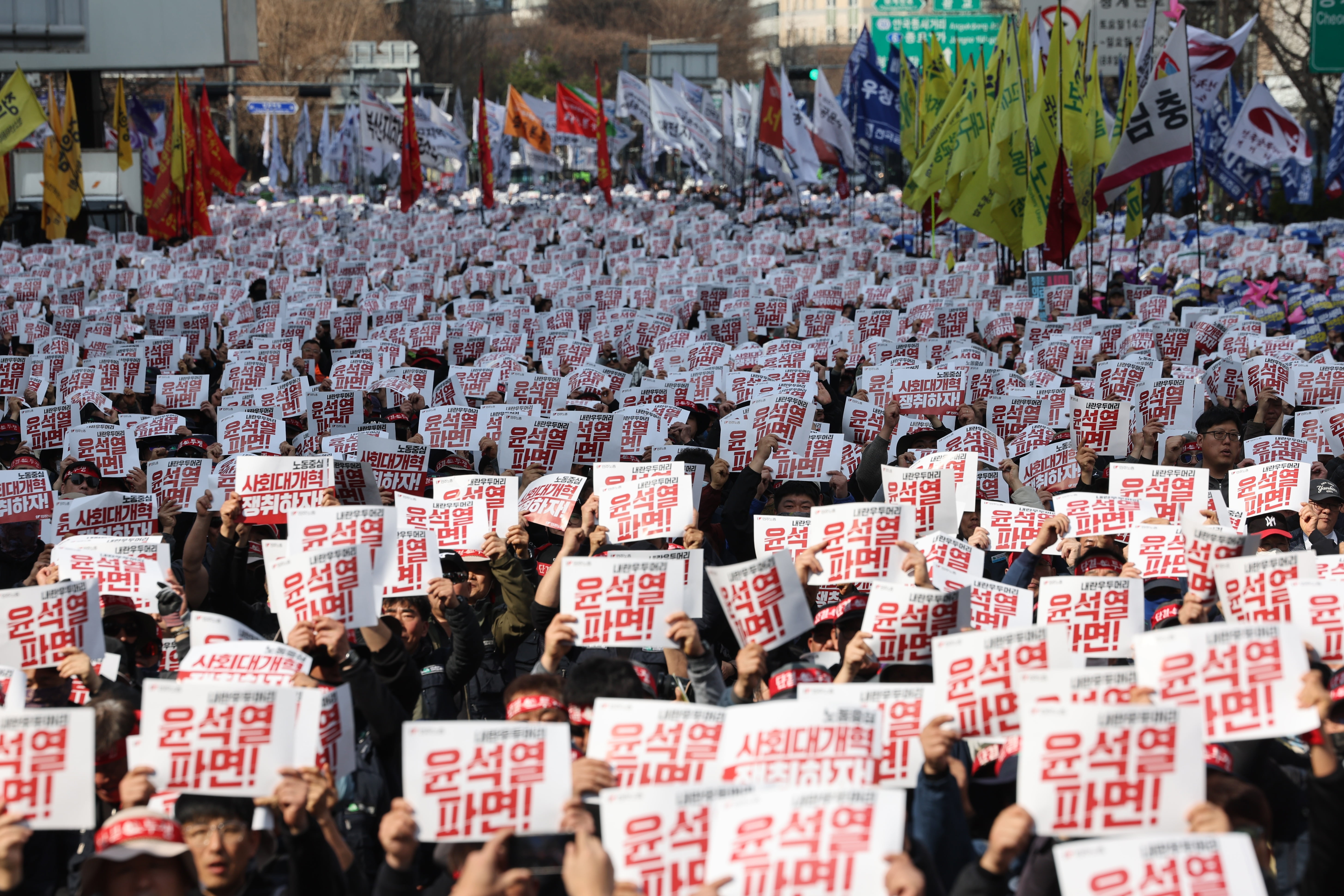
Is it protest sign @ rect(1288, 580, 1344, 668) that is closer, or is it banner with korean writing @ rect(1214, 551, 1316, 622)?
protest sign @ rect(1288, 580, 1344, 668)

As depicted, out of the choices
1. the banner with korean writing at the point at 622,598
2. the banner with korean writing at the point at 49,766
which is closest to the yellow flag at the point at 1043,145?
the banner with korean writing at the point at 622,598

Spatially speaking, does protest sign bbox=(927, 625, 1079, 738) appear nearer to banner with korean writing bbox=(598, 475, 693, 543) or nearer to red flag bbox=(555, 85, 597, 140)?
banner with korean writing bbox=(598, 475, 693, 543)

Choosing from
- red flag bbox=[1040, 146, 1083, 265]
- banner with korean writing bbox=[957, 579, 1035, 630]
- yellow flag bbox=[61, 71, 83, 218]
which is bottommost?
banner with korean writing bbox=[957, 579, 1035, 630]

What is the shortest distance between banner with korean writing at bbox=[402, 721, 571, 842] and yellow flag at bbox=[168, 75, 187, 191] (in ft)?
76.6

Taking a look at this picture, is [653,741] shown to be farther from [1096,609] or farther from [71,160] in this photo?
[71,160]

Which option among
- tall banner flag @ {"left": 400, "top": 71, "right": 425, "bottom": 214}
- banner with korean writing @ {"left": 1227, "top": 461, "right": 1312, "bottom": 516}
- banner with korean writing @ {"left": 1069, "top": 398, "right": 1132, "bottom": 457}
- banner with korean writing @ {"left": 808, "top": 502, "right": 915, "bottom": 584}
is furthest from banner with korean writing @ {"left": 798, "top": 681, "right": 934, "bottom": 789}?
tall banner flag @ {"left": 400, "top": 71, "right": 425, "bottom": 214}

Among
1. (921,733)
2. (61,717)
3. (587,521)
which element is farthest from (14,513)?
(921,733)

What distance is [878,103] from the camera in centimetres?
3117

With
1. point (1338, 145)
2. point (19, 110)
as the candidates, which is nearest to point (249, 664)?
point (19, 110)

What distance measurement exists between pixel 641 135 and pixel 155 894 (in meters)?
68.9

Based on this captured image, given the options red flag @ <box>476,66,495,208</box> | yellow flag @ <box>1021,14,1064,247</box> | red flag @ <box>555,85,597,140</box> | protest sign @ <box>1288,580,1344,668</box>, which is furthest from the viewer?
red flag @ <box>555,85,597,140</box>

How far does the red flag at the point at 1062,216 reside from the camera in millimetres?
17641

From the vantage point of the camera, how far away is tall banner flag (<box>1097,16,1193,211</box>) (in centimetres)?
1702

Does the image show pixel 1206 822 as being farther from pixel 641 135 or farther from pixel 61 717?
pixel 641 135
